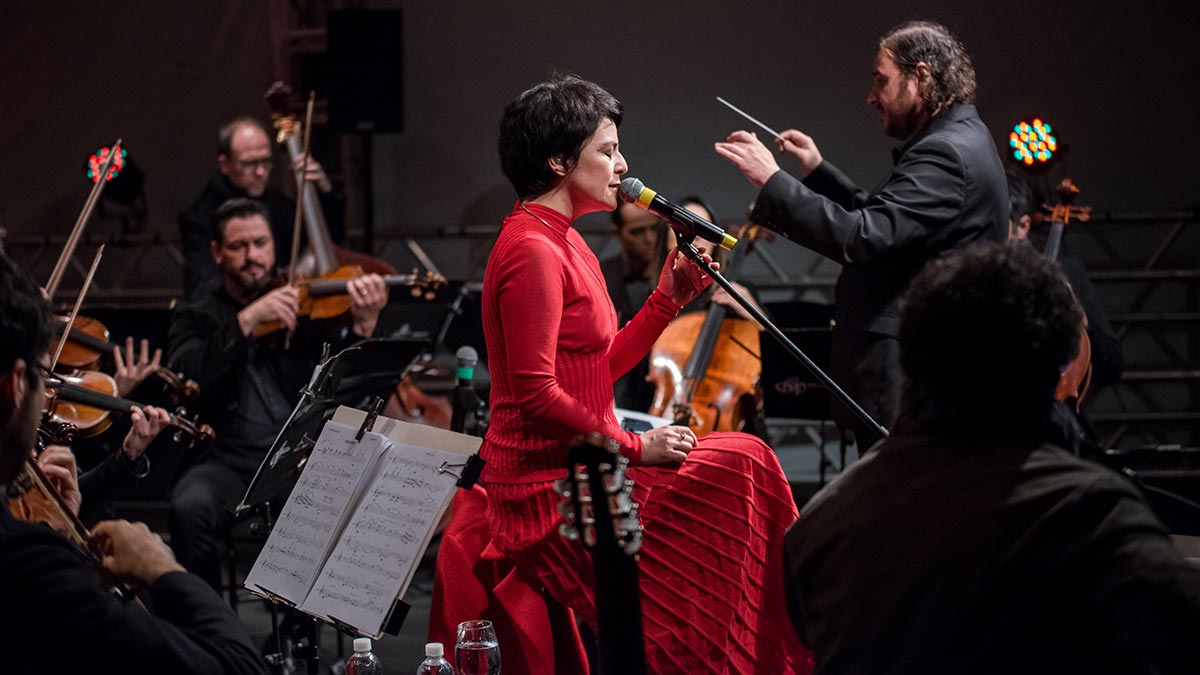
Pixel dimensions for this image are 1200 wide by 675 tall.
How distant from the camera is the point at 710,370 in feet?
15.9

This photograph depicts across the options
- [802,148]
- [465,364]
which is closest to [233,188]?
[465,364]

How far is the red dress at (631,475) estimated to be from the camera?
2273mm

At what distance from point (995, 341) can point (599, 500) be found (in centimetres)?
67

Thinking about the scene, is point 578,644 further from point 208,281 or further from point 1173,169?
point 1173,169

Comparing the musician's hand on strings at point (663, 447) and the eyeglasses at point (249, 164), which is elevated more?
the musician's hand on strings at point (663, 447)

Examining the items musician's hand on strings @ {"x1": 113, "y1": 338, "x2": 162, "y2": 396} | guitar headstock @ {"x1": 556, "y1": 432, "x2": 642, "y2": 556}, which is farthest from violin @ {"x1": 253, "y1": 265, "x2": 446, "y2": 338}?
guitar headstock @ {"x1": 556, "y1": 432, "x2": 642, "y2": 556}

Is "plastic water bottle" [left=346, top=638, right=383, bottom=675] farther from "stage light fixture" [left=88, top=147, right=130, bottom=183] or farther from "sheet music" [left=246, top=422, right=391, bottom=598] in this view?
"stage light fixture" [left=88, top=147, right=130, bottom=183]

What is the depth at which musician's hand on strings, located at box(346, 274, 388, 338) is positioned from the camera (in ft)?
14.3

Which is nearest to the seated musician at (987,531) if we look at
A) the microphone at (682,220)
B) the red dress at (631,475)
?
the red dress at (631,475)

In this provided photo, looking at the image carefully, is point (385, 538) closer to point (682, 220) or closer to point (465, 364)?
point (682, 220)

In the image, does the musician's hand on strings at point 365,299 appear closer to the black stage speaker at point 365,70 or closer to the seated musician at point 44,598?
the black stage speaker at point 365,70

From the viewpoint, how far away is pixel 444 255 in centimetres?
735

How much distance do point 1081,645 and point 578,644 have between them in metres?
1.34

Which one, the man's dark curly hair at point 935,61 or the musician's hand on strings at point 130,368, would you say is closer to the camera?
the man's dark curly hair at point 935,61
